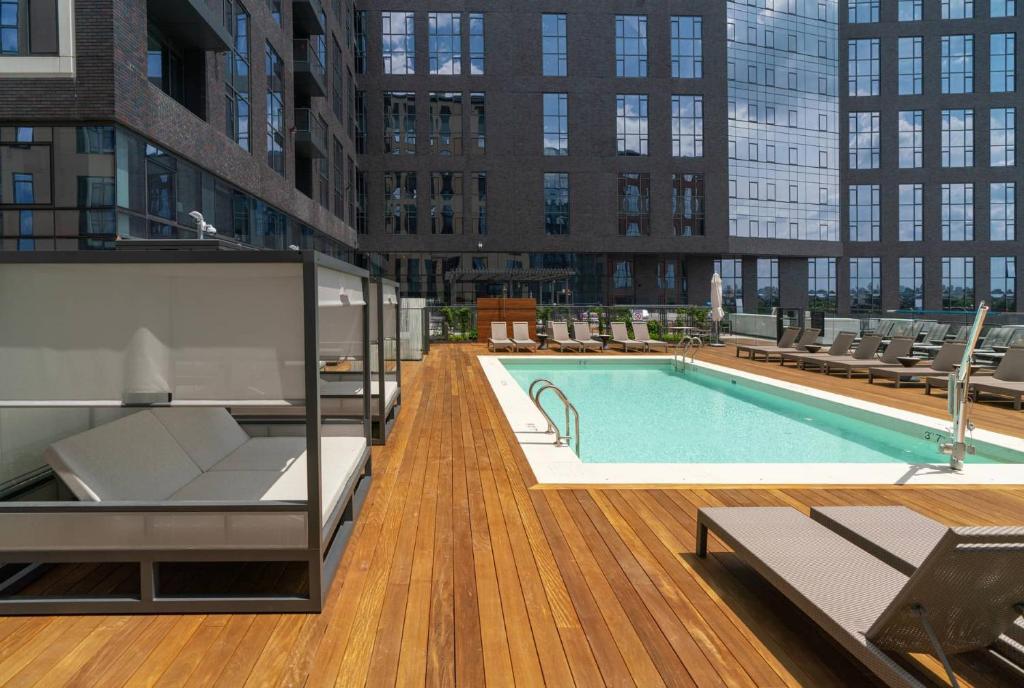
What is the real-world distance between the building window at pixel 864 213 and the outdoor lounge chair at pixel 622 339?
28158 millimetres

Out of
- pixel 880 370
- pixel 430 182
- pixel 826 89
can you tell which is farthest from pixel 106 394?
pixel 826 89

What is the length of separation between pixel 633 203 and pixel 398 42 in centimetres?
1529

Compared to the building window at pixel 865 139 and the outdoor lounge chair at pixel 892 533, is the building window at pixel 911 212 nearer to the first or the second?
the building window at pixel 865 139

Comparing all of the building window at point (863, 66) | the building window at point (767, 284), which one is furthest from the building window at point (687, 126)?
the building window at point (863, 66)

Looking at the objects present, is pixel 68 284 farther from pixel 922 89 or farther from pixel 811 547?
pixel 922 89

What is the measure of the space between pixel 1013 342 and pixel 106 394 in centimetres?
1697

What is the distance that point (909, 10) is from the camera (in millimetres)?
40062

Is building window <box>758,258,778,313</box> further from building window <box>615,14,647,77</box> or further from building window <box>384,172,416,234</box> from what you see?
building window <box>384,172,416,234</box>

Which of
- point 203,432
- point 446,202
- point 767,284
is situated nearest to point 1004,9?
point 767,284

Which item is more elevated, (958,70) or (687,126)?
(958,70)

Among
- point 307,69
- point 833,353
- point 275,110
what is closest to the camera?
point 833,353

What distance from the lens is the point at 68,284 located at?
3.15 m

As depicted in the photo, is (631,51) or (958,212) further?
(958,212)

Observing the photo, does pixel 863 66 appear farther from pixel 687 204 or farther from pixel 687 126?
pixel 687 204
